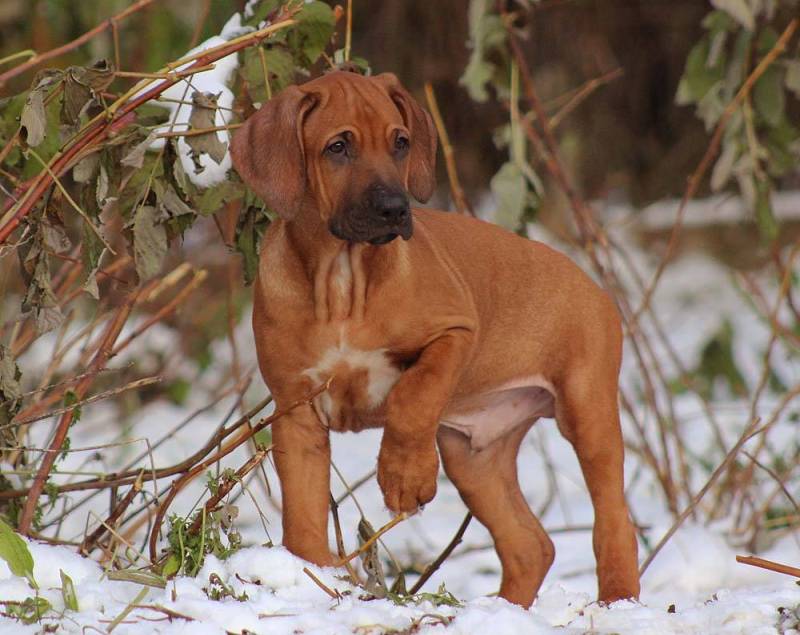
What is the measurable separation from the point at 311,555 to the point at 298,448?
0.29 meters

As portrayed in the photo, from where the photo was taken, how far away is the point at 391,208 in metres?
3.56

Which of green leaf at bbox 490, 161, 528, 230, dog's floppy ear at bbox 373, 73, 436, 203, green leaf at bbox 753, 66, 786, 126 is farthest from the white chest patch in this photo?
green leaf at bbox 753, 66, 786, 126

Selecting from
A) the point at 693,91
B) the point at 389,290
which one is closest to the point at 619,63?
the point at 693,91

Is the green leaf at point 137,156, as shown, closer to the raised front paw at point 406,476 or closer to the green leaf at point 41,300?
the green leaf at point 41,300

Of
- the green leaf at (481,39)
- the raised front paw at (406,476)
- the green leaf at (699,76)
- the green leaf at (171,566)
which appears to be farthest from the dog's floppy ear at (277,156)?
the green leaf at (699,76)

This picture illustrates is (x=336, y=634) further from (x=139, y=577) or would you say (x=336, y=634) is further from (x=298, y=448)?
(x=298, y=448)

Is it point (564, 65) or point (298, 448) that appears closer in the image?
point (298, 448)

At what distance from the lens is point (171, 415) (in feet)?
28.9

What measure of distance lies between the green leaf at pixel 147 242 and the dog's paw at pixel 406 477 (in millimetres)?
849

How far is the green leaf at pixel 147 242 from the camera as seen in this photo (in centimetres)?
399

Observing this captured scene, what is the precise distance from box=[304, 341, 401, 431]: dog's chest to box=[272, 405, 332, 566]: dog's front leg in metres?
0.06

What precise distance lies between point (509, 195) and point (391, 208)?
5.94ft

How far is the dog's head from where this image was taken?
145 inches

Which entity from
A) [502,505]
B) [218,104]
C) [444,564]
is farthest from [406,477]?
[444,564]
